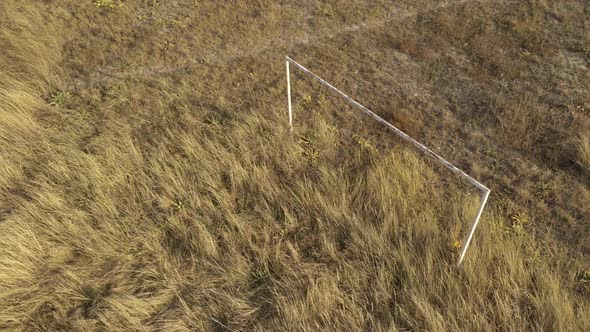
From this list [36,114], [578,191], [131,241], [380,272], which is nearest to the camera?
[380,272]

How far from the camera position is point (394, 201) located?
4273 millimetres

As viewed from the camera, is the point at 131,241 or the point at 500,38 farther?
the point at 500,38

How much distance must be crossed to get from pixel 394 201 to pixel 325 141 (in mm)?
1571

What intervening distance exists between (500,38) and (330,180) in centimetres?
586

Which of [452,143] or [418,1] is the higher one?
[418,1]

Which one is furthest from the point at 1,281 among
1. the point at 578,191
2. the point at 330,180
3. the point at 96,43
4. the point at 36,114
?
the point at 578,191

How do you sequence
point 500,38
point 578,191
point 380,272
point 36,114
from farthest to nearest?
point 500,38
point 36,114
point 578,191
point 380,272

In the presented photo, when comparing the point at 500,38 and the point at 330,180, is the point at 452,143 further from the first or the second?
the point at 500,38

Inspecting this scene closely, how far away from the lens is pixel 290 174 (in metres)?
4.85

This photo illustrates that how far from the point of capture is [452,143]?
547cm

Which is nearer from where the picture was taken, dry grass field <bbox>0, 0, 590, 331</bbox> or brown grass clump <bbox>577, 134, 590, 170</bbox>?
dry grass field <bbox>0, 0, 590, 331</bbox>

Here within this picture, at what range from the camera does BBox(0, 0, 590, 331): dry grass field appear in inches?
137

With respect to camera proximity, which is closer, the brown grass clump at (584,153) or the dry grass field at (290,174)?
the dry grass field at (290,174)

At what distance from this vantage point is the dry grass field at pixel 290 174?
3.48 m
